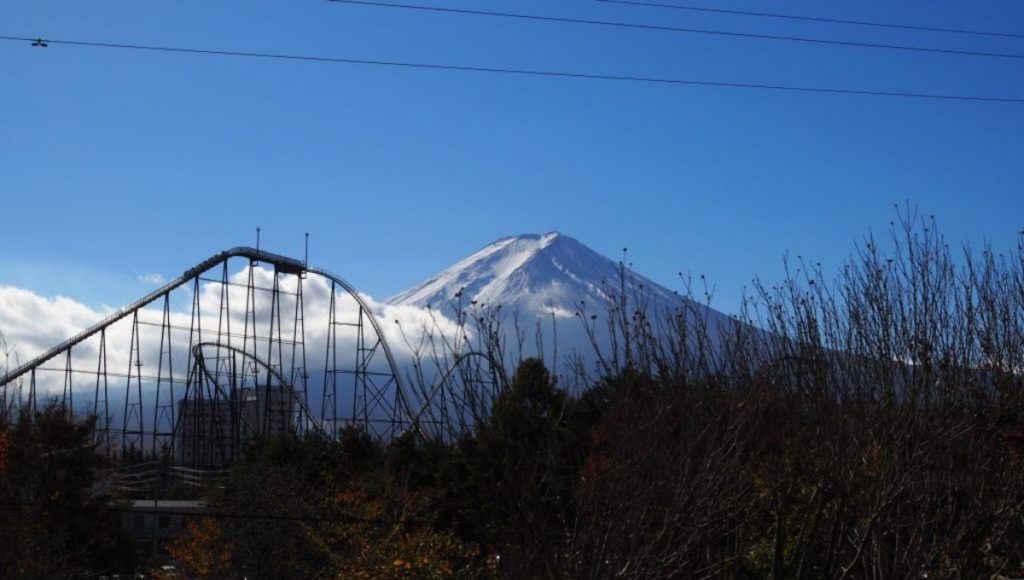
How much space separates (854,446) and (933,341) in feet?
8.57

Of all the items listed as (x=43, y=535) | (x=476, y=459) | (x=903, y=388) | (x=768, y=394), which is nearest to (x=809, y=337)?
(x=903, y=388)

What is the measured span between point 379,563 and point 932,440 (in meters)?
8.05

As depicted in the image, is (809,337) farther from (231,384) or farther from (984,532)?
(231,384)

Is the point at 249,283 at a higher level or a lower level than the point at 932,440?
higher

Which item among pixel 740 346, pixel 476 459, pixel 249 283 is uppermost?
pixel 249 283

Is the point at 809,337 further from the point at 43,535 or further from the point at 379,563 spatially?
the point at 43,535

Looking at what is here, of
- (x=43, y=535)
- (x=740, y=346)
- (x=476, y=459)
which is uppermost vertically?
(x=740, y=346)

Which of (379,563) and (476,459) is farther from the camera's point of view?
(379,563)

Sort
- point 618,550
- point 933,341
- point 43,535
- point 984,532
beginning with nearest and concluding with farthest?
point 618,550 < point 984,532 < point 933,341 < point 43,535

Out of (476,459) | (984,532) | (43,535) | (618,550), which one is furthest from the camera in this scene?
(43,535)

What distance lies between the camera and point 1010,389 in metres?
13.6

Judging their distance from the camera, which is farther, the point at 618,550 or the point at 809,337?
the point at 809,337

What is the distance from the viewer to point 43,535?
28.8 m

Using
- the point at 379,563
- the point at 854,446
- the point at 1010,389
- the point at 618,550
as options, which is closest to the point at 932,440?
the point at 854,446
